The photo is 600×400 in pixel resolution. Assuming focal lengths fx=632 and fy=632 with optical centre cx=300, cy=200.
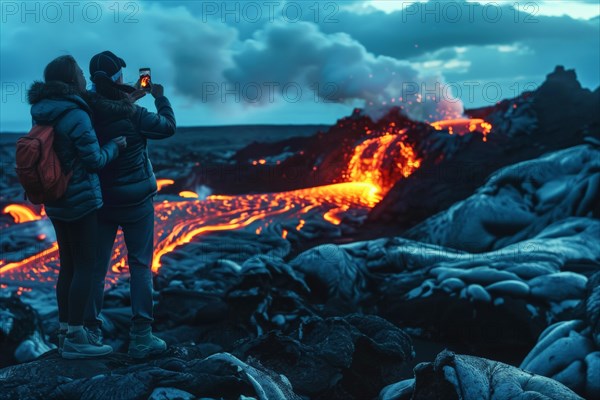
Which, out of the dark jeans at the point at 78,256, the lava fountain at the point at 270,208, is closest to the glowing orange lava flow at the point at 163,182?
the lava fountain at the point at 270,208

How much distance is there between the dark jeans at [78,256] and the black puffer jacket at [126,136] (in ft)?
0.82

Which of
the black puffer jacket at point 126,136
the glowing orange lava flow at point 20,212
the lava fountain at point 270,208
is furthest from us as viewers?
the glowing orange lava flow at point 20,212

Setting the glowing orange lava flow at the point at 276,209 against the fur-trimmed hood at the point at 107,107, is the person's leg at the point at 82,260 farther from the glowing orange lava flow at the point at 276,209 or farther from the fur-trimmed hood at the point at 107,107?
the glowing orange lava flow at the point at 276,209

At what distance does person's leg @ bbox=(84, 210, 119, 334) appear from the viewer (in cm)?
384

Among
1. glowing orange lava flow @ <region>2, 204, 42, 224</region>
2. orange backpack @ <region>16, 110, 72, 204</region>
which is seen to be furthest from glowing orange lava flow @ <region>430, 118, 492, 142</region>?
orange backpack @ <region>16, 110, 72, 204</region>

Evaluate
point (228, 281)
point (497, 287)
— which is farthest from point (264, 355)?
point (228, 281)

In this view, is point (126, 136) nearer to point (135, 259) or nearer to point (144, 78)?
point (144, 78)

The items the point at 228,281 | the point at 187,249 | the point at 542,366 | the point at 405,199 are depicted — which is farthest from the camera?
the point at 405,199

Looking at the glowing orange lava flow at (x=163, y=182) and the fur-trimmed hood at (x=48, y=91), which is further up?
the fur-trimmed hood at (x=48, y=91)

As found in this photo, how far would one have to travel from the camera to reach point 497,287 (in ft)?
23.5

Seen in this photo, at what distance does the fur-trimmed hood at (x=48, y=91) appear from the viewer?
346 centimetres

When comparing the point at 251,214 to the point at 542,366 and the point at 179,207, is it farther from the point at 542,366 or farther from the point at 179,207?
the point at 542,366

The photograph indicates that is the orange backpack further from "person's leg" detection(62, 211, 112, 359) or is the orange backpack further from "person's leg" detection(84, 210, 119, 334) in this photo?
"person's leg" detection(84, 210, 119, 334)

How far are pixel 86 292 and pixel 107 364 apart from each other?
451mm
